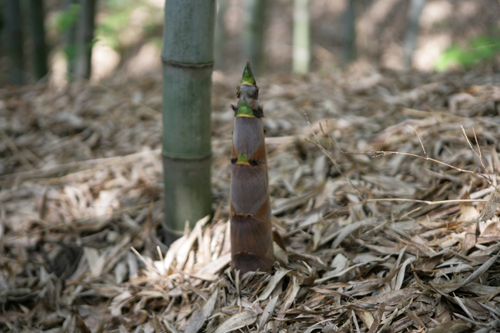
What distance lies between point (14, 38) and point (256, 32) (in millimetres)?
2429

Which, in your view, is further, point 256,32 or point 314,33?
point 314,33

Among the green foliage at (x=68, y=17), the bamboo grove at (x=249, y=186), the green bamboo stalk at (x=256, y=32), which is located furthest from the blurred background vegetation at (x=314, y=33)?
the bamboo grove at (x=249, y=186)

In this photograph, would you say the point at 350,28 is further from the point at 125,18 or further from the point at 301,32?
the point at 125,18

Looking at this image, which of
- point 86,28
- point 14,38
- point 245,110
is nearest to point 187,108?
point 245,110

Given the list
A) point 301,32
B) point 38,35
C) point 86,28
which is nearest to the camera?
point 86,28

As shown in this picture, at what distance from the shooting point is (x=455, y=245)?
1084 millimetres

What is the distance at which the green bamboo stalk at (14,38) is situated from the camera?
3486 mm

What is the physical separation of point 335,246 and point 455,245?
35 cm

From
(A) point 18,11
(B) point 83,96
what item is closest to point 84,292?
(B) point 83,96

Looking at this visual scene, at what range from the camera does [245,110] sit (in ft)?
3.20

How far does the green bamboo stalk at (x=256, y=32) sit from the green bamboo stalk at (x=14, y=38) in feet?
7.16

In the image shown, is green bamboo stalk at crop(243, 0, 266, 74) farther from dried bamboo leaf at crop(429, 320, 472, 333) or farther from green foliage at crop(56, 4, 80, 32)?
dried bamboo leaf at crop(429, 320, 472, 333)

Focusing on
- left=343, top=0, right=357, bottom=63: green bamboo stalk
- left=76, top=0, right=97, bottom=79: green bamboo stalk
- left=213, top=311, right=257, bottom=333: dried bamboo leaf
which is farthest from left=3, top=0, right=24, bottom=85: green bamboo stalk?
left=343, top=0, right=357, bottom=63: green bamboo stalk

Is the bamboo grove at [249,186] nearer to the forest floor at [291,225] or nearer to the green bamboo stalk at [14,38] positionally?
the forest floor at [291,225]
